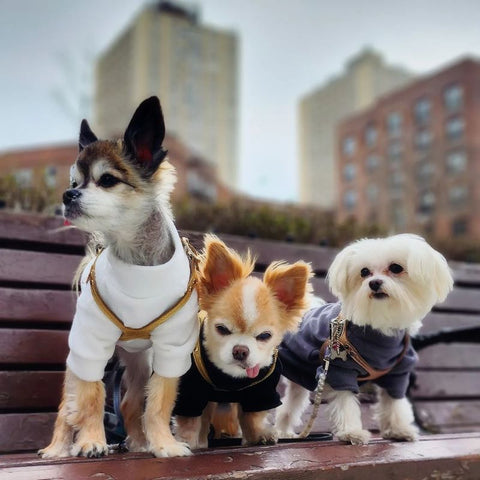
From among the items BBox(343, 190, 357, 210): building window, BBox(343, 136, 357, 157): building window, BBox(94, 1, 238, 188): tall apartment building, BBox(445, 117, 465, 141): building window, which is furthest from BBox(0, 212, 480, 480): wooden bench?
BBox(94, 1, 238, 188): tall apartment building

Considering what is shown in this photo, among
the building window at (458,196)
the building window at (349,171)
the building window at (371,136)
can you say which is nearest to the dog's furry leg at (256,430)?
the building window at (458,196)

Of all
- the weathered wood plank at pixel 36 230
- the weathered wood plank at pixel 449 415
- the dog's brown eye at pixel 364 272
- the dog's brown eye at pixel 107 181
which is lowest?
the weathered wood plank at pixel 449 415

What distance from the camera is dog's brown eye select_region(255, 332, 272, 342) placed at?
5.89 feet

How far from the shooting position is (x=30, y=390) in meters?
2.19

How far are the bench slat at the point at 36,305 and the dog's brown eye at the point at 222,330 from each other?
2.91 ft

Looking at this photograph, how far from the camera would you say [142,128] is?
1.71 meters

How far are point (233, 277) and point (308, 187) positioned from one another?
81.9 m

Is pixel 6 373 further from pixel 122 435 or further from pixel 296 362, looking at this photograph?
pixel 296 362

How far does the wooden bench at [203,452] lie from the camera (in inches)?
58.7

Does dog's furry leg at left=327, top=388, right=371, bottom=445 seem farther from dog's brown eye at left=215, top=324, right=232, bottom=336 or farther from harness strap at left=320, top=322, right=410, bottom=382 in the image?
dog's brown eye at left=215, top=324, right=232, bottom=336

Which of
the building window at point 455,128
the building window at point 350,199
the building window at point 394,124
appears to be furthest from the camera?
the building window at point 350,199

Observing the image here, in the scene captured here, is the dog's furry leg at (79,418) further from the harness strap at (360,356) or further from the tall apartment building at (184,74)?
the tall apartment building at (184,74)

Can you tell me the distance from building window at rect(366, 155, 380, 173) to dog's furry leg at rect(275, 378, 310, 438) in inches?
1820

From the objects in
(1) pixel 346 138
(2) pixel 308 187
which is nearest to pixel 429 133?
(1) pixel 346 138
